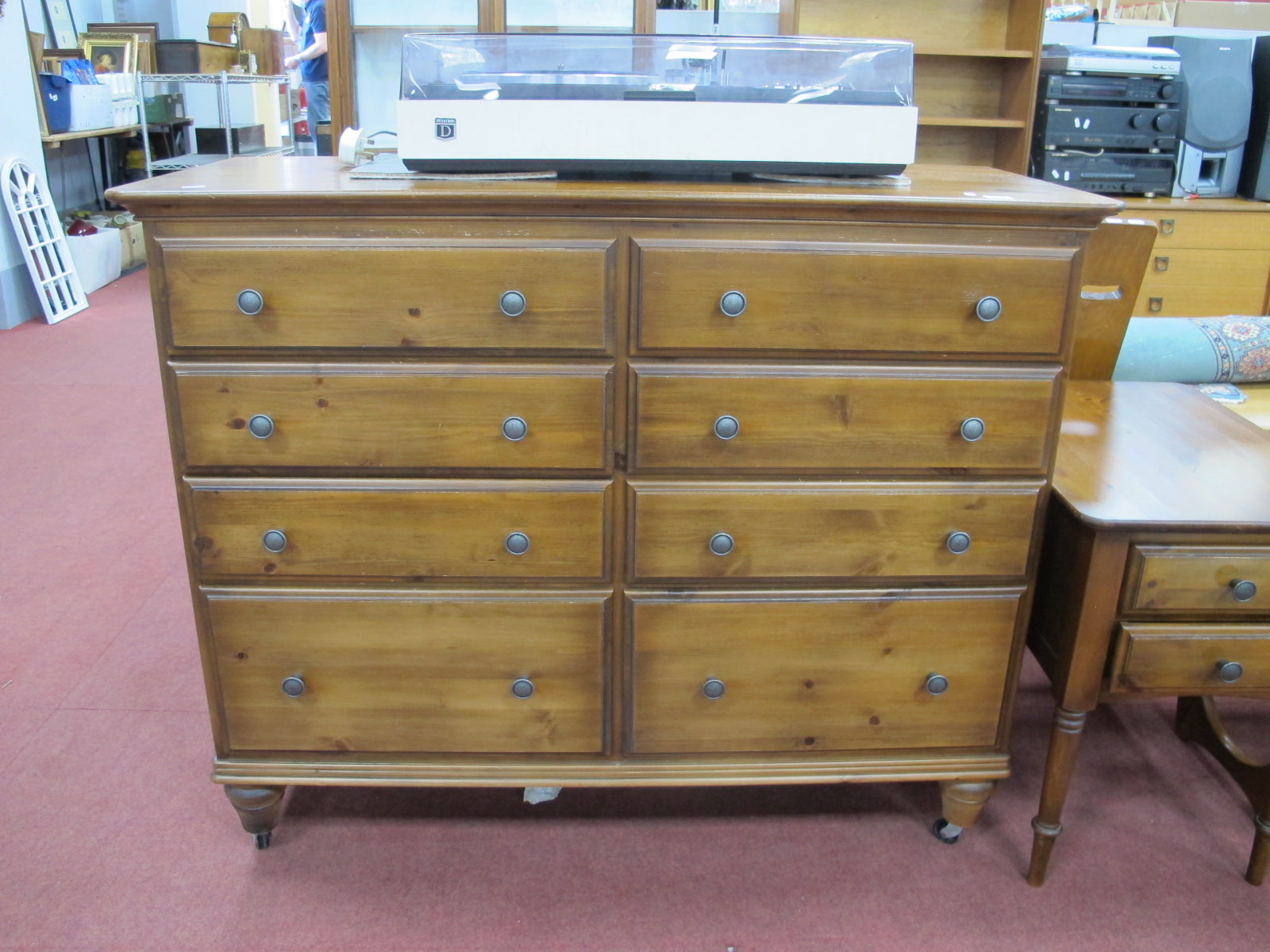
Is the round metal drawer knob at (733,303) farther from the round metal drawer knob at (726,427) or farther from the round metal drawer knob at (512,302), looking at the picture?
the round metal drawer knob at (512,302)

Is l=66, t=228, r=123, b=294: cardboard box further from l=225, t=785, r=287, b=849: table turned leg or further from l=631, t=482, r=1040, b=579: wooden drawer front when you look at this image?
l=631, t=482, r=1040, b=579: wooden drawer front

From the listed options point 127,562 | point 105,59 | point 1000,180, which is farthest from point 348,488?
point 105,59

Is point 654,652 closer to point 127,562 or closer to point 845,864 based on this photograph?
point 845,864

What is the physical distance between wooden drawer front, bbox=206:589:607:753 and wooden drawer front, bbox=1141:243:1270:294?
148 inches

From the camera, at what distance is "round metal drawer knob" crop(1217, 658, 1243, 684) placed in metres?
1.35

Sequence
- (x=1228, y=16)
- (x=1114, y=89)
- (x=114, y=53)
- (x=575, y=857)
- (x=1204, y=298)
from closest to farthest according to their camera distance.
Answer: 1. (x=575, y=857)
2. (x=1114, y=89)
3. (x=1204, y=298)
4. (x=1228, y=16)
5. (x=114, y=53)

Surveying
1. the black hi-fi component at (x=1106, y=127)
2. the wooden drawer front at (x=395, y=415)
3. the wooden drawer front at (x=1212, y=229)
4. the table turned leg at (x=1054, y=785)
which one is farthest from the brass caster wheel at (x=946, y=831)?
the wooden drawer front at (x=1212, y=229)

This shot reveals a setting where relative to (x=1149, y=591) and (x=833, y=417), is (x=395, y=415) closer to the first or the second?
(x=833, y=417)

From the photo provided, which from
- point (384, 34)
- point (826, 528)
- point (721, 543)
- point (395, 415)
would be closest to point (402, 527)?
point (395, 415)

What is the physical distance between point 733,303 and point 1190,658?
2.58ft

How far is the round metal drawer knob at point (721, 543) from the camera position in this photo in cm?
135

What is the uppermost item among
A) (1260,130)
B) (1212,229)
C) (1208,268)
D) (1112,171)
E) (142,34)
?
(142,34)

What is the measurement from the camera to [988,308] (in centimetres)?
126

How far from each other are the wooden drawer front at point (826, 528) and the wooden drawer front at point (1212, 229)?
135 inches
